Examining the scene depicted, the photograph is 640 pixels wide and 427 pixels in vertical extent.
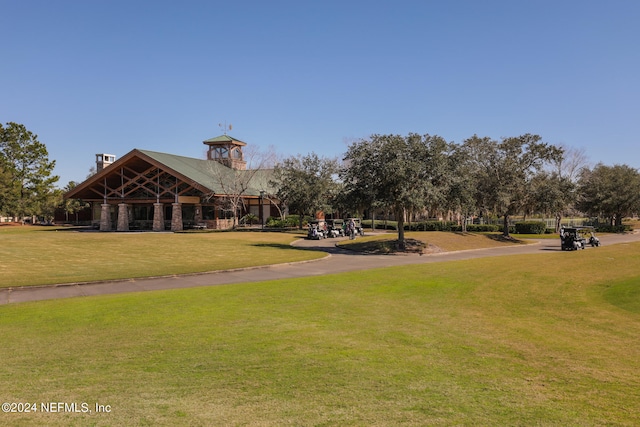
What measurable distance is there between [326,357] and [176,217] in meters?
50.7

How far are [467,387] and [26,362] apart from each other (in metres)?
6.58

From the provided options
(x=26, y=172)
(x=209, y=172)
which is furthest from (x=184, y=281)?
(x=26, y=172)

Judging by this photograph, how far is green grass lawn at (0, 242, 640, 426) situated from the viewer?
16.8ft

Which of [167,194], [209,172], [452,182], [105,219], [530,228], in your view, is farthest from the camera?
[209,172]

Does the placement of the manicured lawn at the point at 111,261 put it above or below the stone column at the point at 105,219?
below

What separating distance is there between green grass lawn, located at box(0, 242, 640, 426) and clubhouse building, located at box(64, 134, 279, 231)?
41172 millimetres

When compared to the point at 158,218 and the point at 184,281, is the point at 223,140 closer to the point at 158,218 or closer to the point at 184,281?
the point at 158,218

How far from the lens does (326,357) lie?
282 inches

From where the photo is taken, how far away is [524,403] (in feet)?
17.8

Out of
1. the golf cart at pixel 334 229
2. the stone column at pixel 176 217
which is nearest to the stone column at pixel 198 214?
the stone column at pixel 176 217

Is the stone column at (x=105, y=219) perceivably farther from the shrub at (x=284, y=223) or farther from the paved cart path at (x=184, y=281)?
the paved cart path at (x=184, y=281)

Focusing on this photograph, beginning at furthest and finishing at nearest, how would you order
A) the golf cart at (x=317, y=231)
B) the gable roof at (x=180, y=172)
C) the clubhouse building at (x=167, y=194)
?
1. the clubhouse building at (x=167, y=194)
2. the gable roof at (x=180, y=172)
3. the golf cart at (x=317, y=231)

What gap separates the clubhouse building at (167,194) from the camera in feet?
177

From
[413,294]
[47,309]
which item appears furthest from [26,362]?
[413,294]
